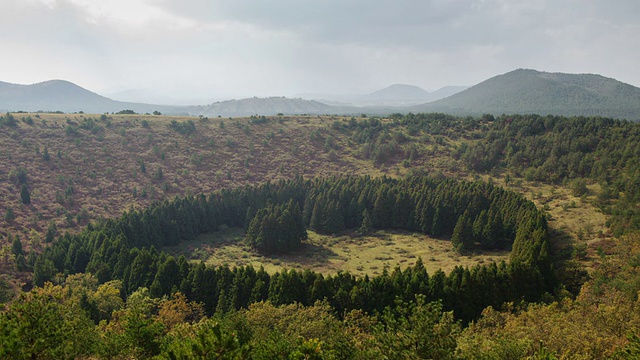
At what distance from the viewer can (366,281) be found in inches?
2279

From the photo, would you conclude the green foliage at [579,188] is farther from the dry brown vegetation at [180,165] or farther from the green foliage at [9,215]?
the green foliage at [9,215]

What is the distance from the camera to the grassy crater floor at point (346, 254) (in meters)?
86.1

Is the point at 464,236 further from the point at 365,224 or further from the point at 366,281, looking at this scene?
the point at 366,281

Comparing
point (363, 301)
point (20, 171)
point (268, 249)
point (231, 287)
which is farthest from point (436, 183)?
point (20, 171)

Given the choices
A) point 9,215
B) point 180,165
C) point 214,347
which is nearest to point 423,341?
point 214,347

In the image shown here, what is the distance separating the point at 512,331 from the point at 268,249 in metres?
69.8

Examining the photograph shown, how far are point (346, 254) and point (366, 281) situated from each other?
3766 cm

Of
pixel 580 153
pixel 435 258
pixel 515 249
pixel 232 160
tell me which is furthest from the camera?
pixel 232 160

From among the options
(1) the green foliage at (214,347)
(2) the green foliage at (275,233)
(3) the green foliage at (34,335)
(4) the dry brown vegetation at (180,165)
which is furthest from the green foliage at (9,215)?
(1) the green foliage at (214,347)

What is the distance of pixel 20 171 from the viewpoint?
11488 cm

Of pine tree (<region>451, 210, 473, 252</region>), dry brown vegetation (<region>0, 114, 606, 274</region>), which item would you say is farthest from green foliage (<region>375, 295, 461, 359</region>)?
pine tree (<region>451, 210, 473, 252</region>)

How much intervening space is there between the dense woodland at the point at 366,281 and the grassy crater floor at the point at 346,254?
3.66m

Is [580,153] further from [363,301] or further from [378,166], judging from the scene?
[363,301]

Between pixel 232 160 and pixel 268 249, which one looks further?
pixel 232 160
